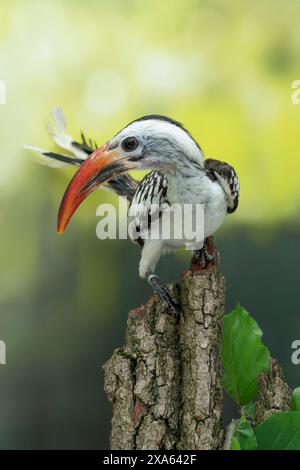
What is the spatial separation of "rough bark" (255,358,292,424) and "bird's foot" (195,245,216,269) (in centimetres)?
29

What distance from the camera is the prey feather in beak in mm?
1177

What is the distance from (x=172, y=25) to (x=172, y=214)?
704 millimetres

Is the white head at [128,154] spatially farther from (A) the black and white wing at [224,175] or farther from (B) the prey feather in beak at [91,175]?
(A) the black and white wing at [224,175]

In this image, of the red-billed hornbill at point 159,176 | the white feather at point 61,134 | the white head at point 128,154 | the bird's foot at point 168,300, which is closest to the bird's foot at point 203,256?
the red-billed hornbill at point 159,176

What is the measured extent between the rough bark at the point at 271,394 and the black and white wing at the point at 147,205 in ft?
1.46

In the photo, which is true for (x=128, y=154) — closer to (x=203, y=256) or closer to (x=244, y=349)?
(x=203, y=256)

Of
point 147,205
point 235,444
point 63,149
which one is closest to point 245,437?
point 235,444

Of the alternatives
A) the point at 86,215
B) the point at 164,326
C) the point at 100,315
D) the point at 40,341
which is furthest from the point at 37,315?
the point at 164,326

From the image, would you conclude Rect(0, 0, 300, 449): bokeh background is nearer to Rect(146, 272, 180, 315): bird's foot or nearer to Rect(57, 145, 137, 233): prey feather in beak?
Rect(146, 272, 180, 315): bird's foot

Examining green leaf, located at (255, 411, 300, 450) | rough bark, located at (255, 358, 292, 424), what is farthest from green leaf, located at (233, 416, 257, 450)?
rough bark, located at (255, 358, 292, 424)

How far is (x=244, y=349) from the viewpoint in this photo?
1.31 m

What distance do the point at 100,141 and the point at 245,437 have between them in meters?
0.97

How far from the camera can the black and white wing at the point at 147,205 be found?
1.34 meters
